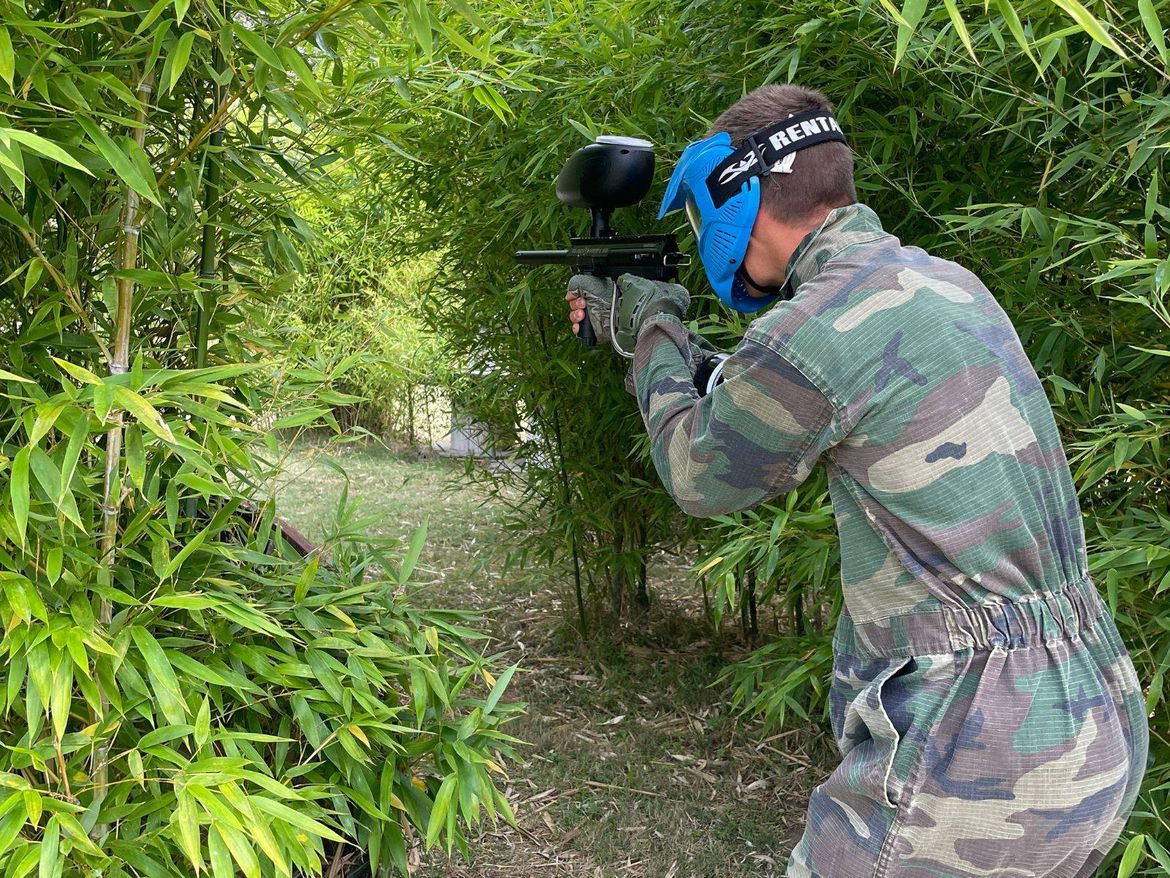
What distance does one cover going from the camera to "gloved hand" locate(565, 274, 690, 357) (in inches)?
66.1

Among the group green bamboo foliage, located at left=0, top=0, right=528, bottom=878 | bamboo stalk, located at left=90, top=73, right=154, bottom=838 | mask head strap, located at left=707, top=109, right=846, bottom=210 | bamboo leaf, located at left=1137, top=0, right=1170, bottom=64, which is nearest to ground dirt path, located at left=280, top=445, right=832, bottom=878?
green bamboo foliage, located at left=0, top=0, right=528, bottom=878

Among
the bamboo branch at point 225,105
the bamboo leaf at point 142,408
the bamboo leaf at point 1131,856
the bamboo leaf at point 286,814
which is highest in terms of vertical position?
the bamboo branch at point 225,105

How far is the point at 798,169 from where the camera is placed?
4.66 ft

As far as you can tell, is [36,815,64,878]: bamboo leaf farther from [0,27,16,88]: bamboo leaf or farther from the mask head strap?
the mask head strap

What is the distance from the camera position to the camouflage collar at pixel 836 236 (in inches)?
54.3

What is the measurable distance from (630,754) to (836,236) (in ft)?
7.66

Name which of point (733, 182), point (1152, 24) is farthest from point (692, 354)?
point (1152, 24)

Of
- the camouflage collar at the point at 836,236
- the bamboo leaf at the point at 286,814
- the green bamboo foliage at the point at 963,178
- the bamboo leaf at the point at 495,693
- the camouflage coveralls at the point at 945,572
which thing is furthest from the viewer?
the bamboo leaf at the point at 495,693

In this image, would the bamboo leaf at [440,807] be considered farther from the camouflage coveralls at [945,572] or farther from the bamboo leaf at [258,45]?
the bamboo leaf at [258,45]

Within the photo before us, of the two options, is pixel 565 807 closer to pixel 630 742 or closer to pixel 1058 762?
pixel 630 742

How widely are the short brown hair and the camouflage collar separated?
28 millimetres

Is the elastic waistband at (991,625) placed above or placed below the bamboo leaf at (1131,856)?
above

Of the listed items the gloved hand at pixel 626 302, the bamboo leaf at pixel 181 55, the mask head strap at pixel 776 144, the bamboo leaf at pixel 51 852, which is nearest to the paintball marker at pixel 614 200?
the gloved hand at pixel 626 302

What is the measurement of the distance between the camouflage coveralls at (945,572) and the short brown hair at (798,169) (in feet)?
0.43
